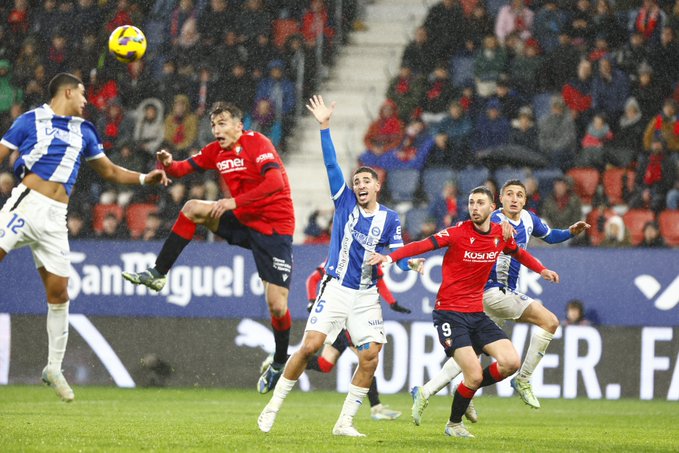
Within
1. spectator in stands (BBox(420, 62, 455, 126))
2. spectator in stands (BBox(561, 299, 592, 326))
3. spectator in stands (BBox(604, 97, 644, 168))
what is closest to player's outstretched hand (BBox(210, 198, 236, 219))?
spectator in stands (BBox(561, 299, 592, 326))

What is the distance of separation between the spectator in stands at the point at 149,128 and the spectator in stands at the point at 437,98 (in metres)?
4.54

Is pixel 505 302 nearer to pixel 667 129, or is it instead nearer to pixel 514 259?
pixel 514 259

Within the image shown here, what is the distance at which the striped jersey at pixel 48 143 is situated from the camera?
31.5ft

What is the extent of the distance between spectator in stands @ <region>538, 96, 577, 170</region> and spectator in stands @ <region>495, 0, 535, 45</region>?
2158 millimetres

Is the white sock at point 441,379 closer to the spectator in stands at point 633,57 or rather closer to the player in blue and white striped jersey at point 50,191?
the player in blue and white striped jersey at point 50,191

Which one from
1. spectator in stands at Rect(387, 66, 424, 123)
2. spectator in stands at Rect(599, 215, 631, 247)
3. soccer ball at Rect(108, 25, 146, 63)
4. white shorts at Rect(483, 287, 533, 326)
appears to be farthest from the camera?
spectator in stands at Rect(387, 66, 424, 123)

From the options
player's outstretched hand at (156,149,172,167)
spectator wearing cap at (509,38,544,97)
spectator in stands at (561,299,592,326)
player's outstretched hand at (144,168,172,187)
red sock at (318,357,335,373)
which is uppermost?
spectator wearing cap at (509,38,544,97)

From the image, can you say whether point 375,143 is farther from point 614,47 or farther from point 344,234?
point 344,234

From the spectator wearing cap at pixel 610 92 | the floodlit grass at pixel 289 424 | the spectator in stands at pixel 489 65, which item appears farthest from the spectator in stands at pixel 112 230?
the spectator wearing cap at pixel 610 92

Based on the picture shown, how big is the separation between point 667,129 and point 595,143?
1134 mm

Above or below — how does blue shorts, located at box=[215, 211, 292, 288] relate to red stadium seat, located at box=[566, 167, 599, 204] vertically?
above

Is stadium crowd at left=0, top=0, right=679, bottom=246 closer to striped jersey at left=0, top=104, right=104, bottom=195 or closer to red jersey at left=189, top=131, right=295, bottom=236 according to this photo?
red jersey at left=189, top=131, right=295, bottom=236

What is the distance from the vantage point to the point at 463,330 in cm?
1052

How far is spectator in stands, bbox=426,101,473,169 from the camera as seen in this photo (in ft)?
62.7
